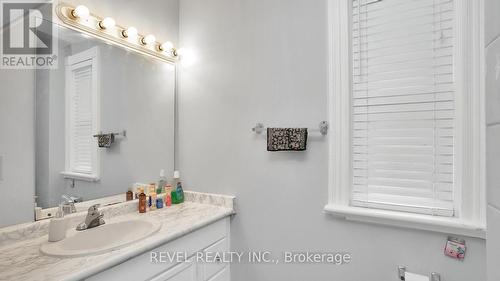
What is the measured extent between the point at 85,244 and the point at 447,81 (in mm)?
1966

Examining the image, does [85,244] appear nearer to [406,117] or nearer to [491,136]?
[491,136]

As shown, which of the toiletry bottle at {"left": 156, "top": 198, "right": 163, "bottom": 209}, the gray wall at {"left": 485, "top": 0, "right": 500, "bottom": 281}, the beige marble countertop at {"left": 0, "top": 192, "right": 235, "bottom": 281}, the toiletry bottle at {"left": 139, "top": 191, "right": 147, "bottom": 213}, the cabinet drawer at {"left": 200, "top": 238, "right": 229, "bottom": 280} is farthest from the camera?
the toiletry bottle at {"left": 156, "top": 198, "right": 163, "bottom": 209}

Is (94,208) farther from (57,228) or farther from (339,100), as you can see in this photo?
(339,100)

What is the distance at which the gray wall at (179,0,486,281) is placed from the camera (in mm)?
1416

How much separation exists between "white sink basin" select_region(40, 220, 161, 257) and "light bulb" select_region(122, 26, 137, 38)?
115 centimetres

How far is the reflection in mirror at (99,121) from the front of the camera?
1284mm

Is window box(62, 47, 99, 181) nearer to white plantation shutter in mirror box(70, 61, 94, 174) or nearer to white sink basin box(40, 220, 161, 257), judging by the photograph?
white plantation shutter in mirror box(70, 61, 94, 174)

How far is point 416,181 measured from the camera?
133 cm

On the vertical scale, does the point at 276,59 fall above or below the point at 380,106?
above

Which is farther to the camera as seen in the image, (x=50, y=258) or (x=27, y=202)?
(x=27, y=202)

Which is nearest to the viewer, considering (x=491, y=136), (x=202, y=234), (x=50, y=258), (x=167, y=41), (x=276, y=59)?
(x=491, y=136)

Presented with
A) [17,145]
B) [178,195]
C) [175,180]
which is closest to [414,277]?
[178,195]

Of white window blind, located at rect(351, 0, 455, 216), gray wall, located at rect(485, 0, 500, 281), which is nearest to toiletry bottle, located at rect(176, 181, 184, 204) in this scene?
white window blind, located at rect(351, 0, 455, 216)

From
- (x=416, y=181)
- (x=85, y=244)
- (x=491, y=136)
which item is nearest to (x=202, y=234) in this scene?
(x=85, y=244)
